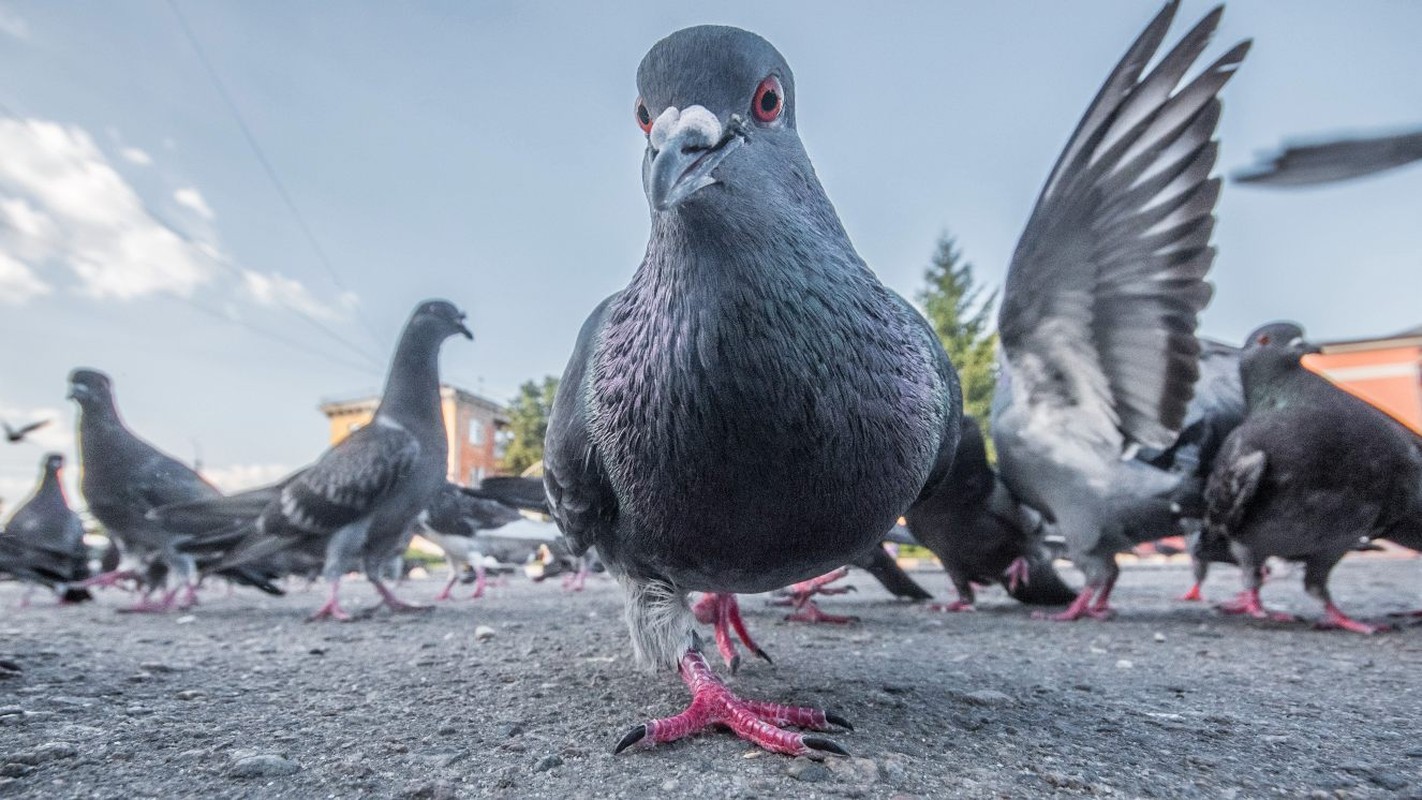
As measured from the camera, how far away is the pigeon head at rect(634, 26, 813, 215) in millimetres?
1378

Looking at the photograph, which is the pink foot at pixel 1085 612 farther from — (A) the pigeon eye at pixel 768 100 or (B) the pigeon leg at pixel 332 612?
(B) the pigeon leg at pixel 332 612

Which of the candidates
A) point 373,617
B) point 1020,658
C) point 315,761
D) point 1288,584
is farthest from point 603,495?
point 1288,584

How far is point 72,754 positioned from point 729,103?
196 cm

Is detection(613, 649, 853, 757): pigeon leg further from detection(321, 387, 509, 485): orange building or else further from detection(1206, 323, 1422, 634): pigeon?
detection(321, 387, 509, 485): orange building

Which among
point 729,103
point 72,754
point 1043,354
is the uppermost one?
point 1043,354

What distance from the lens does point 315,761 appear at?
63.5 inches

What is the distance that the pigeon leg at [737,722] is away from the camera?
160 cm

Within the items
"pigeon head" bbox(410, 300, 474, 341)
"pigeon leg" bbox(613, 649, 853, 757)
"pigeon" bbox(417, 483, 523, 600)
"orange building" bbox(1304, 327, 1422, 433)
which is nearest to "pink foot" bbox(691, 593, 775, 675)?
"pigeon leg" bbox(613, 649, 853, 757)

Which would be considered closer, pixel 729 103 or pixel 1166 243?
pixel 729 103

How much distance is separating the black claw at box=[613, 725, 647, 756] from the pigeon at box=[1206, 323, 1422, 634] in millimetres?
3398

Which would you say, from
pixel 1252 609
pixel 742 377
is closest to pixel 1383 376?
pixel 1252 609

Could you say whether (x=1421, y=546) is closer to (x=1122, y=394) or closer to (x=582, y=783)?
(x=1122, y=394)

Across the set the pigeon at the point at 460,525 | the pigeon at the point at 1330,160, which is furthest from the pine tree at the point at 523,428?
the pigeon at the point at 1330,160

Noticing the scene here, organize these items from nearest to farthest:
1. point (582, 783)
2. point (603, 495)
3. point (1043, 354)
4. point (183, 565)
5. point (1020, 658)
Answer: point (582, 783), point (603, 495), point (1020, 658), point (1043, 354), point (183, 565)
